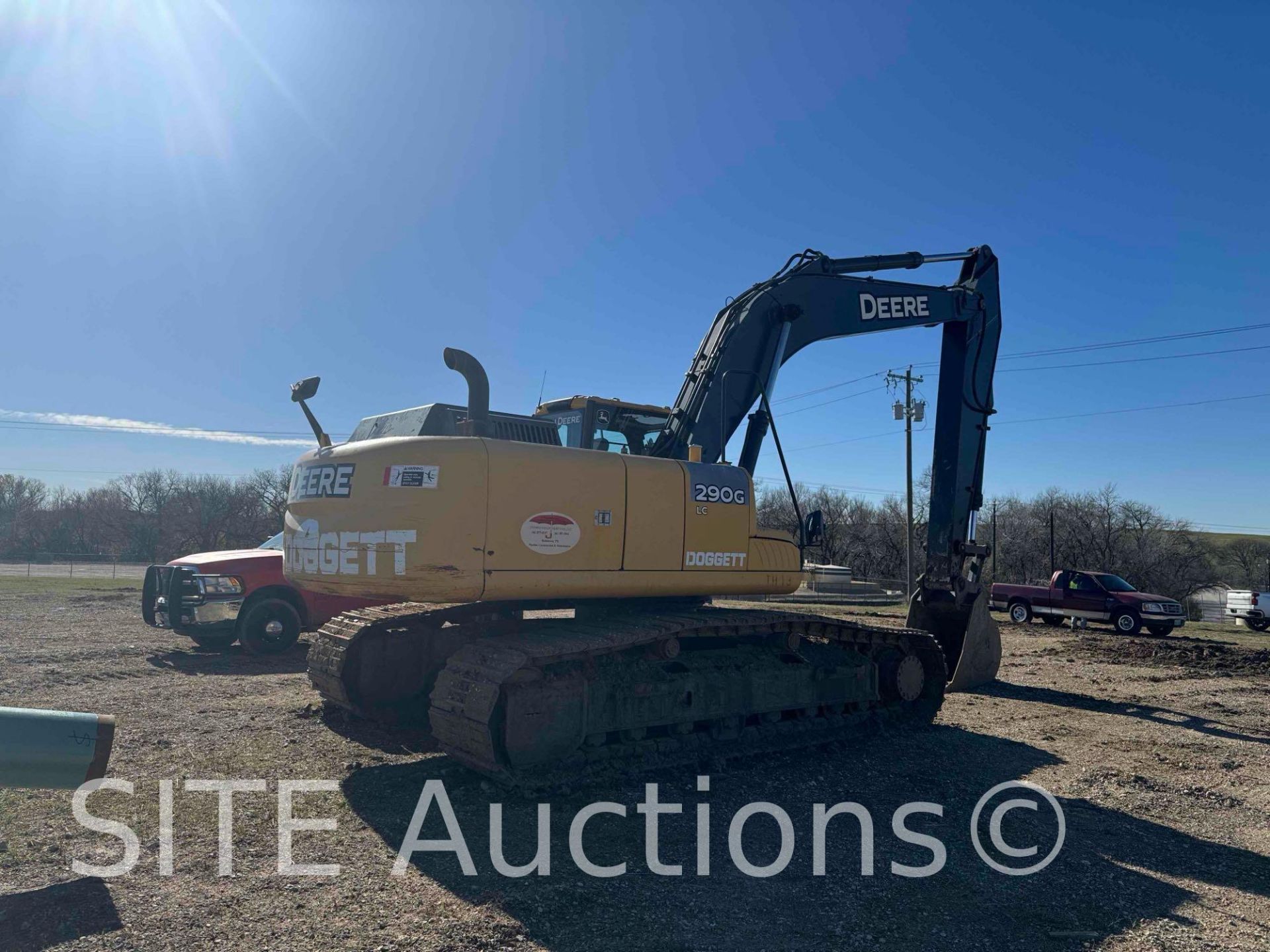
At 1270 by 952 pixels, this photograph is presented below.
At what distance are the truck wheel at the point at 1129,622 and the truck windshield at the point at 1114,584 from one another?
0.86m

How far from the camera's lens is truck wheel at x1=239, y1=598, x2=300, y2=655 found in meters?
12.5

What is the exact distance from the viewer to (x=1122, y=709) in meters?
10.6

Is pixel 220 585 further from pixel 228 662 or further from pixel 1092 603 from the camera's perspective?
pixel 1092 603

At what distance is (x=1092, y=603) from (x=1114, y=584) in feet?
3.12

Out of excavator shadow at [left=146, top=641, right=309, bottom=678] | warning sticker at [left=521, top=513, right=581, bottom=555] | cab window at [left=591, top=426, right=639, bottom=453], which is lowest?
excavator shadow at [left=146, top=641, right=309, bottom=678]

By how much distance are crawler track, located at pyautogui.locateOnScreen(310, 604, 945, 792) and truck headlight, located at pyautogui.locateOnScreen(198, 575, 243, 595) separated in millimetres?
5051

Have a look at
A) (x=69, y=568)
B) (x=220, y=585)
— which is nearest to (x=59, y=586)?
(x=69, y=568)

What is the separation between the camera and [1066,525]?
55.9 metres

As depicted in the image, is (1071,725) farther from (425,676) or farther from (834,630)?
(425,676)

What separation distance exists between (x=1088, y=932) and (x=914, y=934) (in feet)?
3.00

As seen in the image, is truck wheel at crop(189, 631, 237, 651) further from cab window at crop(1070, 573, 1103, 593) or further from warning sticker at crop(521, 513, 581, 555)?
cab window at crop(1070, 573, 1103, 593)

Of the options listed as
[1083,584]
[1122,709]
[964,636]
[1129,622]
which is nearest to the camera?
[964,636]

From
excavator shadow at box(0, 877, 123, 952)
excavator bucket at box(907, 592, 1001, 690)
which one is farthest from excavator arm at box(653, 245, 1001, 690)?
excavator shadow at box(0, 877, 123, 952)

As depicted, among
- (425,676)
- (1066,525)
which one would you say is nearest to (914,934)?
(425,676)
